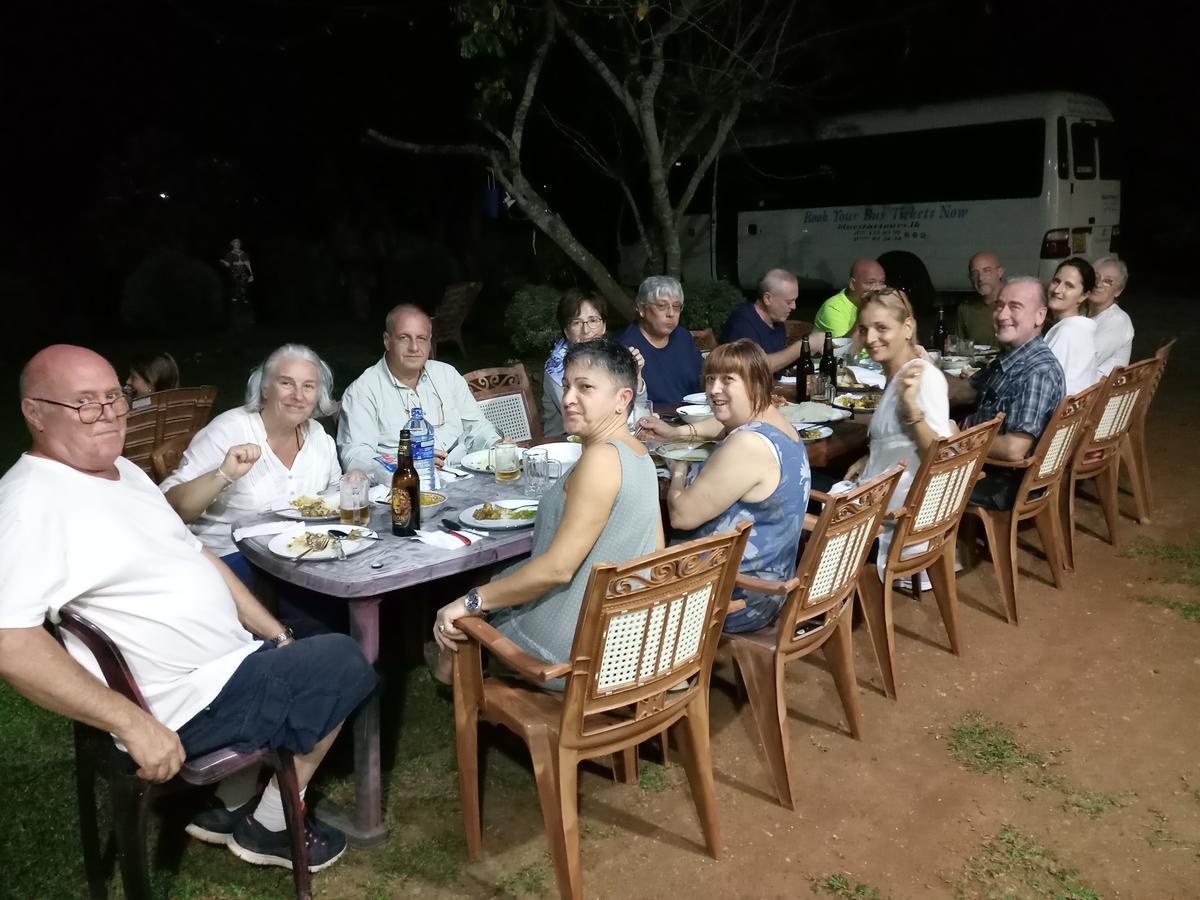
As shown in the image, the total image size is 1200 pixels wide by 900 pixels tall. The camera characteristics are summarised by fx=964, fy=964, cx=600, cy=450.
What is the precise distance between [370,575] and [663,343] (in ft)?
9.74

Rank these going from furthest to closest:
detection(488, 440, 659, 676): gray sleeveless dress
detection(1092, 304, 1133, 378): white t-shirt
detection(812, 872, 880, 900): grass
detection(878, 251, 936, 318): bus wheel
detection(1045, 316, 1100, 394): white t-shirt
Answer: detection(878, 251, 936, 318): bus wheel → detection(1092, 304, 1133, 378): white t-shirt → detection(1045, 316, 1100, 394): white t-shirt → detection(812, 872, 880, 900): grass → detection(488, 440, 659, 676): gray sleeveless dress

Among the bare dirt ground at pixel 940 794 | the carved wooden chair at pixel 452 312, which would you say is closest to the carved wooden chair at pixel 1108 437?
the bare dirt ground at pixel 940 794

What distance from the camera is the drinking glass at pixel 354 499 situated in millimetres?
2902

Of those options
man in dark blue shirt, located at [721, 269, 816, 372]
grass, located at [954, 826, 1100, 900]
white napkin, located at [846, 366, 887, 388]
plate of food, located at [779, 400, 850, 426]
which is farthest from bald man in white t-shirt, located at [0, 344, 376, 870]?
man in dark blue shirt, located at [721, 269, 816, 372]

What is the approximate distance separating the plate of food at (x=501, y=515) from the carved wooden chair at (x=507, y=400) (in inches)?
64.2

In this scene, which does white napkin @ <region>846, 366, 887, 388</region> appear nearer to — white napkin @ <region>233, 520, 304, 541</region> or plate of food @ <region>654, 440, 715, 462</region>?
plate of food @ <region>654, 440, 715, 462</region>

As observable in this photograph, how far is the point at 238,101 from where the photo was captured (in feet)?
53.2

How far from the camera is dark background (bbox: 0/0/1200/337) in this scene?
540 inches

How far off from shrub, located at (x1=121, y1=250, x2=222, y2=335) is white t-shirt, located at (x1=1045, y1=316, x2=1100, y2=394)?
12.0m

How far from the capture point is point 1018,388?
13.6 ft

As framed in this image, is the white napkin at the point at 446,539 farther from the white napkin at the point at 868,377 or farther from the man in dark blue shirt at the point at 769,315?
the man in dark blue shirt at the point at 769,315

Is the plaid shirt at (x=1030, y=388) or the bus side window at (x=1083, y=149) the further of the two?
the bus side window at (x=1083, y=149)

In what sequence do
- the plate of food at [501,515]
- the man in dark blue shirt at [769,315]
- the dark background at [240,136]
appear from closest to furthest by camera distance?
the plate of food at [501,515] → the man in dark blue shirt at [769,315] → the dark background at [240,136]

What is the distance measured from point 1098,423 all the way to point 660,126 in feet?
27.0
